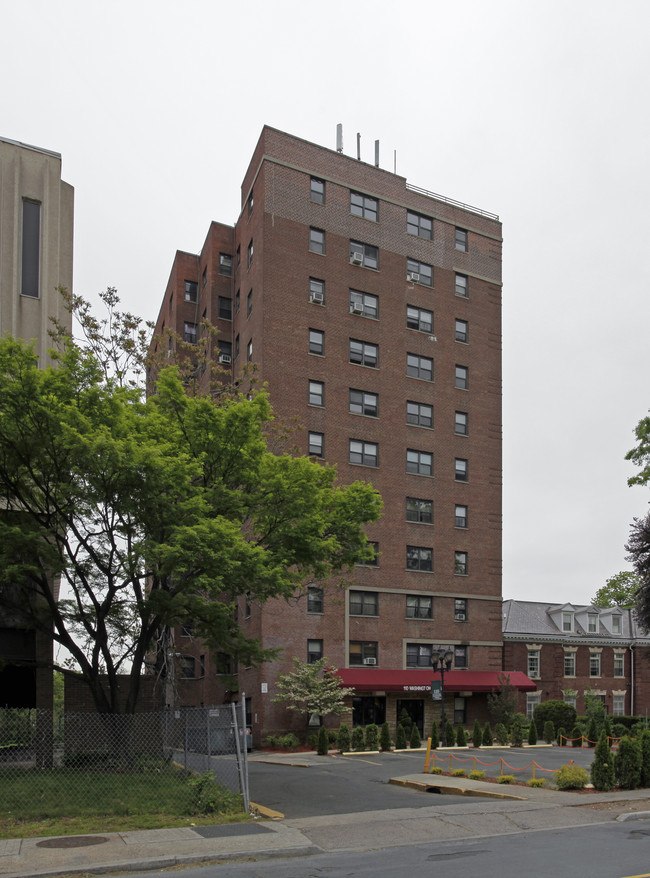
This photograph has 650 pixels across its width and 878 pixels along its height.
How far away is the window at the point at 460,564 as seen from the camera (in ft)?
168

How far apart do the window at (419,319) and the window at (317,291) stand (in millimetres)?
6045

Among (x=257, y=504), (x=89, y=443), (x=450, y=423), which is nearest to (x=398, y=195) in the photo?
(x=450, y=423)

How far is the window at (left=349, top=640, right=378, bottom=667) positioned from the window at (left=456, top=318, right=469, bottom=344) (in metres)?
20.1

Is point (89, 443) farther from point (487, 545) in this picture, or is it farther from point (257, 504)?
point (487, 545)

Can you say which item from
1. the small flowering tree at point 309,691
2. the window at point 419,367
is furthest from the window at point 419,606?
the window at point 419,367

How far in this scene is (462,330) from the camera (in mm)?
55094

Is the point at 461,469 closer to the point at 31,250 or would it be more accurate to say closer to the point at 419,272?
the point at 419,272

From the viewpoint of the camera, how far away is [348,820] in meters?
17.0

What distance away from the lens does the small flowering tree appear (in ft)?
137

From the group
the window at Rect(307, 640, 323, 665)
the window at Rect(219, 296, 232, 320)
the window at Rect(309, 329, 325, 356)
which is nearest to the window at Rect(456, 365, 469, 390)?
the window at Rect(309, 329, 325, 356)

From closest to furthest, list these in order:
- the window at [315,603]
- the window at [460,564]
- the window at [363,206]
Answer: the window at [315,603] → the window at [460,564] → the window at [363,206]

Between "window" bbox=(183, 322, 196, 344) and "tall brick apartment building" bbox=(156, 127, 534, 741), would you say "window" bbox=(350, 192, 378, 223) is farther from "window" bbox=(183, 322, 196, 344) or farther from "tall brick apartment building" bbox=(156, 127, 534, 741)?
"window" bbox=(183, 322, 196, 344)

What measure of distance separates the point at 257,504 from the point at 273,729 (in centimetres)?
2254

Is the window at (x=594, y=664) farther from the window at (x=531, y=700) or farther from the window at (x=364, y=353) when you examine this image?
the window at (x=364, y=353)
